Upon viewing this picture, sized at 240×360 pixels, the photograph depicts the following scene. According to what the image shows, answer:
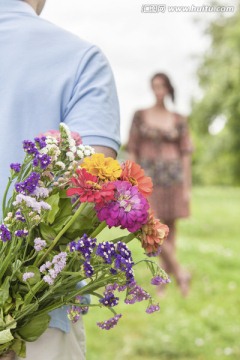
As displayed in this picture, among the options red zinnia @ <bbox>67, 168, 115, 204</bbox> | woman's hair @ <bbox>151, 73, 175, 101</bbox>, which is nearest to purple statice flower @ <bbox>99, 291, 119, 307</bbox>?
red zinnia @ <bbox>67, 168, 115, 204</bbox>

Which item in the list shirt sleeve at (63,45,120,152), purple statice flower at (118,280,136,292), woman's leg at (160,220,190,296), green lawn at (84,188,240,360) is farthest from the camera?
woman's leg at (160,220,190,296)

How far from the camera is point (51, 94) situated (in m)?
1.77

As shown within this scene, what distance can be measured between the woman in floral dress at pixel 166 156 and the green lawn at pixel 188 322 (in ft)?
1.28

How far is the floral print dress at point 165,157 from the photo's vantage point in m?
7.49

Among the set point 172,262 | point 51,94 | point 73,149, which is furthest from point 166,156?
point 73,149

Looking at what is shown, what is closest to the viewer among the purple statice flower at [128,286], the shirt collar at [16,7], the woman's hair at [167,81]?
the purple statice flower at [128,286]

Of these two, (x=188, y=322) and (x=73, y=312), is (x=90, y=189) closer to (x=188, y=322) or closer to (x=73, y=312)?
(x=73, y=312)

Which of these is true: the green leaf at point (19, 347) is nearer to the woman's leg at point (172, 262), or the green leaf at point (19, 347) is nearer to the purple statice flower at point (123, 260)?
the purple statice flower at point (123, 260)

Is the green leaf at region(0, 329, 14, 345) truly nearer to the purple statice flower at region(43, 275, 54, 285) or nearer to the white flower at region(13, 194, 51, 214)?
the purple statice flower at region(43, 275, 54, 285)

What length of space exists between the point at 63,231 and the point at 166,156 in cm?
601

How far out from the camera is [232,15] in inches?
861

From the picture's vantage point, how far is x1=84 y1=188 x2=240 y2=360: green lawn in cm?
560

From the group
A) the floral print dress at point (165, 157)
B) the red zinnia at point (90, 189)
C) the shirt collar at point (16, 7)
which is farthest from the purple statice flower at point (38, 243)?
the floral print dress at point (165, 157)

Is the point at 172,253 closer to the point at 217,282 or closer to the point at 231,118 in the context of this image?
the point at 217,282
